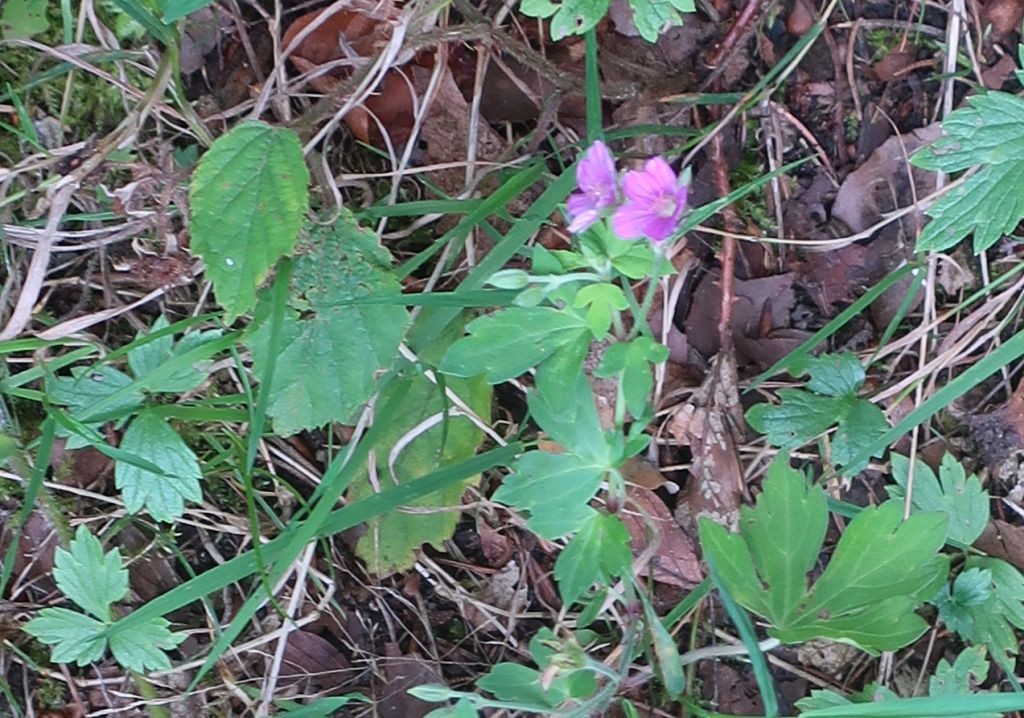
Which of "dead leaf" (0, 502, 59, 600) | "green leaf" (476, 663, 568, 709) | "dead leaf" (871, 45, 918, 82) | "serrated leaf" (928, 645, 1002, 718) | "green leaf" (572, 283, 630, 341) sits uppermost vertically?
"dead leaf" (871, 45, 918, 82)

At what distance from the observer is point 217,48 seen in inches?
75.7

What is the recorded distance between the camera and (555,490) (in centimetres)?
159

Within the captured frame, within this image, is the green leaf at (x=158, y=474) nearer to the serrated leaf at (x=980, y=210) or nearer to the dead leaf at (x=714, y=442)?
the dead leaf at (x=714, y=442)

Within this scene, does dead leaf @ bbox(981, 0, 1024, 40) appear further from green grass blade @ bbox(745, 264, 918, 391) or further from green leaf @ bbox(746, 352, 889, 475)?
green leaf @ bbox(746, 352, 889, 475)

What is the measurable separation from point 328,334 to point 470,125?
52cm

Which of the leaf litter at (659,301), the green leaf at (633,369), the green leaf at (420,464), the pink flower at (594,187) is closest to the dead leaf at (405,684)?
the leaf litter at (659,301)

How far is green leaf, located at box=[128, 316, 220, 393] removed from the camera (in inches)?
71.6

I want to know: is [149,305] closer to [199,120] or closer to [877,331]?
[199,120]

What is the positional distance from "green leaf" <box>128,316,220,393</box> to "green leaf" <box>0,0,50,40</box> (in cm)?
63

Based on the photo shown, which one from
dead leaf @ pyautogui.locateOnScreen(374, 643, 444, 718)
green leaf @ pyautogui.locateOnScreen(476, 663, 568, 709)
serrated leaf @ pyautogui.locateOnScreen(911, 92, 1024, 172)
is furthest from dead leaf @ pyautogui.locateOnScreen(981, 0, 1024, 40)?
dead leaf @ pyautogui.locateOnScreen(374, 643, 444, 718)

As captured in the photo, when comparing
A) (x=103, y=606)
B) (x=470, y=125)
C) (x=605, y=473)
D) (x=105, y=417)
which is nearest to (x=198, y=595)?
(x=103, y=606)

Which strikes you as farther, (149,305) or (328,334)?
(149,305)

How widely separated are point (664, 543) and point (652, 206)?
83 centimetres

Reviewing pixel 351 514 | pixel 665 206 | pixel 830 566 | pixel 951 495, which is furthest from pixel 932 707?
pixel 351 514
